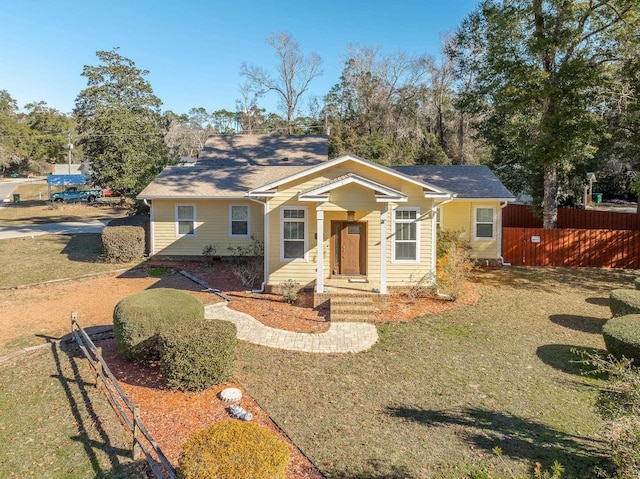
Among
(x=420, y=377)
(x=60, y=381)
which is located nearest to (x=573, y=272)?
(x=420, y=377)

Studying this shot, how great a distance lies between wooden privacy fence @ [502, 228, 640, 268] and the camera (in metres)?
18.2

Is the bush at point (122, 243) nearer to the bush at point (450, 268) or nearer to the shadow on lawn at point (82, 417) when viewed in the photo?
the shadow on lawn at point (82, 417)

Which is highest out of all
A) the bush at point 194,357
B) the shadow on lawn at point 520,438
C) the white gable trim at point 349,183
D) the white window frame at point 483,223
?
the white gable trim at point 349,183

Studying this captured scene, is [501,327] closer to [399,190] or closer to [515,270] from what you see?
[399,190]

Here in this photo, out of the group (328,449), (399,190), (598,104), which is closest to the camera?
(328,449)

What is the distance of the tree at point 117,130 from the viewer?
32188mm

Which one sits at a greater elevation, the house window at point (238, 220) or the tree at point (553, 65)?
the tree at point (553, 65)

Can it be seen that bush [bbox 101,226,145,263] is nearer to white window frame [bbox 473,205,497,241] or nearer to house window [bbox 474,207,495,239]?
white window frame [bbox 473,205,497,241]

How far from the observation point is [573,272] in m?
17.5

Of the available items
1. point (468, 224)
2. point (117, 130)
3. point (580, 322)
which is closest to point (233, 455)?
point (580, 322)

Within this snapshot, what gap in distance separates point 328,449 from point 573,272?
15806mm

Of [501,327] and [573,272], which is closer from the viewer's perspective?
[501,327]

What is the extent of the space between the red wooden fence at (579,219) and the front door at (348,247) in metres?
17.9

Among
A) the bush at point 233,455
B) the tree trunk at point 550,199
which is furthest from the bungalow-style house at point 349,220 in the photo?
the bush at point 233,455
